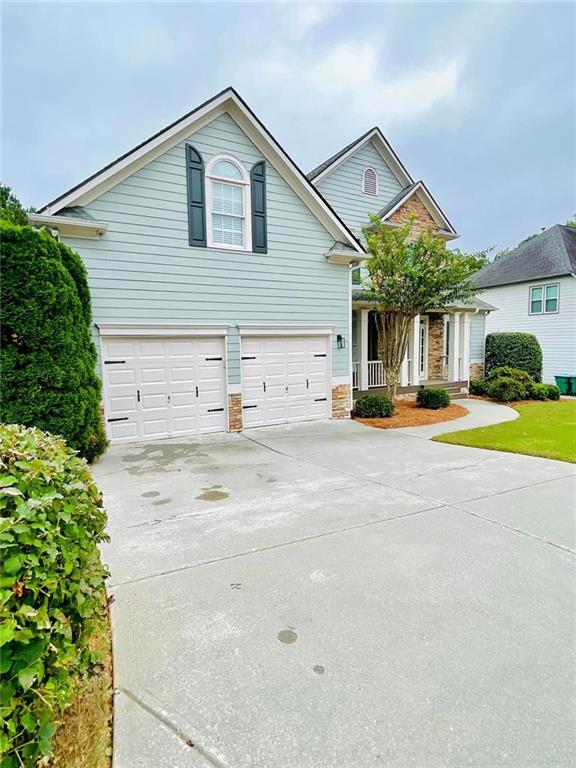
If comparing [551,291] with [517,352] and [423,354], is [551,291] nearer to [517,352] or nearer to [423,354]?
[517,352]

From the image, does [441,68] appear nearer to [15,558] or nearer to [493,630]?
[493,630]

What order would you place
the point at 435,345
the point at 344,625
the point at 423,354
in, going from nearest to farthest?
1. the point at 344,625
2. the point at 423,354
3. the point at 435,345

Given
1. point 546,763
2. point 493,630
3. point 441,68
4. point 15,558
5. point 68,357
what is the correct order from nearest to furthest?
point 15,558 → point 546,763 → point 493,630 → point 68,357 → point 441,68

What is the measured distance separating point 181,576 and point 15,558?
6.83 feet

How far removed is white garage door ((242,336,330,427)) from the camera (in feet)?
32.3

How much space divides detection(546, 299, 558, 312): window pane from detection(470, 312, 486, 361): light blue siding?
5.23 m

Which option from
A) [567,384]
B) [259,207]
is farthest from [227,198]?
[567,384]

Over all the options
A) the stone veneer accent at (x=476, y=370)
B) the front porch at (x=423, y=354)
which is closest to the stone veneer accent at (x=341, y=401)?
the front porch at (x=423, y=354)

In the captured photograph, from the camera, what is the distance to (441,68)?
10312 mm

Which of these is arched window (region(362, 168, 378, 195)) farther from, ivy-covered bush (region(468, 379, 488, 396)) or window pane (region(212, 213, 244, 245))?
ivy-covered bush (region(468, 379, 488, 396))

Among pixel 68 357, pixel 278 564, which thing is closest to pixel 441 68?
pixel 68 357

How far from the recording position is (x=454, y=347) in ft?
50.8

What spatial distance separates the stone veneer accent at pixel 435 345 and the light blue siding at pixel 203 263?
650 centimetres

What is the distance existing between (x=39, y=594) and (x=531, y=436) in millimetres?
9539
